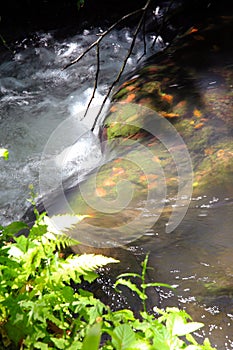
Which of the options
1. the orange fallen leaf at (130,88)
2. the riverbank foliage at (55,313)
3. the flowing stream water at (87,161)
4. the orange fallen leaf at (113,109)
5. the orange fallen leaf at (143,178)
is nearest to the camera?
the riverbank foliage at (55,313)

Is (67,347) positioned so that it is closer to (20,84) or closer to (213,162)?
(213,162)

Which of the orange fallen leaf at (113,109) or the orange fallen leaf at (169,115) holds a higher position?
the orange fallen leaf at (113,109)

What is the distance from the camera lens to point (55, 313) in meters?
1.97

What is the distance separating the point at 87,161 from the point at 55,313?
3062 mm

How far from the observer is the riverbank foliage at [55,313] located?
5.48ft

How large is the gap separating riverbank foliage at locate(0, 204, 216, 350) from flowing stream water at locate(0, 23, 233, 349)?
595 millimetres

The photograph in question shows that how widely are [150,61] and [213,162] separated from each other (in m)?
2.66

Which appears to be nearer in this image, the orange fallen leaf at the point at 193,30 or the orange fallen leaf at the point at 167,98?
the orange fallen leaf at the point at 167,98

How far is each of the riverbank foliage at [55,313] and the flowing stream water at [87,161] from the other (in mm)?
595

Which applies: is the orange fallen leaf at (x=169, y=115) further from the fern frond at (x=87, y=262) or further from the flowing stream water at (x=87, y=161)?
the fern frond at (x=87, y=262)

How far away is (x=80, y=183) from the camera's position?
4.02 meters

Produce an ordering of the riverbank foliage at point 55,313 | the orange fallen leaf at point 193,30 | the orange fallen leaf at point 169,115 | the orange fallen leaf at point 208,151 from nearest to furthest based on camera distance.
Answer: the riverbank foliage at point 55,313 < the orange fallen leaf at point 208,151 < the orange fallen leaf at point 169,115 < the orange fallen leaf at point 193,30

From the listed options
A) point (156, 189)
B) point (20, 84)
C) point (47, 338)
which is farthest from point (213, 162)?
point (20, 84)

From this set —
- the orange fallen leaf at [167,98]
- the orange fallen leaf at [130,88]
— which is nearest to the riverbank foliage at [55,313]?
the orange fallen leaf at [167,98]
